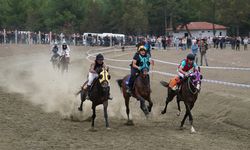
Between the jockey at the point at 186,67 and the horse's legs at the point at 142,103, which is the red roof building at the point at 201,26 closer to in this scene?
the horse's legs at the point at 142,103

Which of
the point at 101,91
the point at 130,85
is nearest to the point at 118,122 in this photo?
the point at 130,85

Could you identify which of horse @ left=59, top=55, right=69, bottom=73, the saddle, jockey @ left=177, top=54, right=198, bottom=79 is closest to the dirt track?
the saddle

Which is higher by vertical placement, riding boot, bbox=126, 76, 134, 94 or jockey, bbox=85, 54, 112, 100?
jockey, bbox=85, 54, 112, 100

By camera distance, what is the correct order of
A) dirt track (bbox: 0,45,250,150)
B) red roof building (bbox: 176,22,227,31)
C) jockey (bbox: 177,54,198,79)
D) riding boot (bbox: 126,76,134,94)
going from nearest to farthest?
dirt track (bbox: 0,45,250,150) < jockey (bbox: 177,54,198,79) < riding boot (bbox: 126,76,134,94) < red roof building (bbox: 176,22,227,31)

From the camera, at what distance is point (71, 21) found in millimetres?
114000

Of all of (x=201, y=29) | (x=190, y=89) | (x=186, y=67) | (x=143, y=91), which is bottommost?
(x=143, y=91)

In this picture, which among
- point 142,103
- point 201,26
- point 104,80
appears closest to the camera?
point 104,80

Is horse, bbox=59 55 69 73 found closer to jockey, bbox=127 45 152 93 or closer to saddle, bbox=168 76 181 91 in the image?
jockey, bbox=127 45 152 93

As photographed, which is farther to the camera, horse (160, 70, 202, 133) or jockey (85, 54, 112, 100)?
jockey (85, 54, 112, 100)

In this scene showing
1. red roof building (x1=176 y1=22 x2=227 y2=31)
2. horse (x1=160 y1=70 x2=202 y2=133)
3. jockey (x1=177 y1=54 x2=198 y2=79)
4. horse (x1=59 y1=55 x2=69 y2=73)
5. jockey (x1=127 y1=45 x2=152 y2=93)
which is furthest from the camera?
red roof building (x1=176 y1=22 x2=227 y2=31)

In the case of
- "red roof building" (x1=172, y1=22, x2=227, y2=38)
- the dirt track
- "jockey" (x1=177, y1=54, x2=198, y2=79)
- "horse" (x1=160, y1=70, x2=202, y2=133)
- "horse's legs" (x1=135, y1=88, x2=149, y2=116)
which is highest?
"red roof building" (x1=172, y1=22, x2=227, y2=38)

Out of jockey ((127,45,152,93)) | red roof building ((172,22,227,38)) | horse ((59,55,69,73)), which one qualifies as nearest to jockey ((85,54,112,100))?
jockey ((127,45,152,93))

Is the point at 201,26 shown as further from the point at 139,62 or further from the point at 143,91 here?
the point at 143,91

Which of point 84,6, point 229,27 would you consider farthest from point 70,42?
point 229,27
